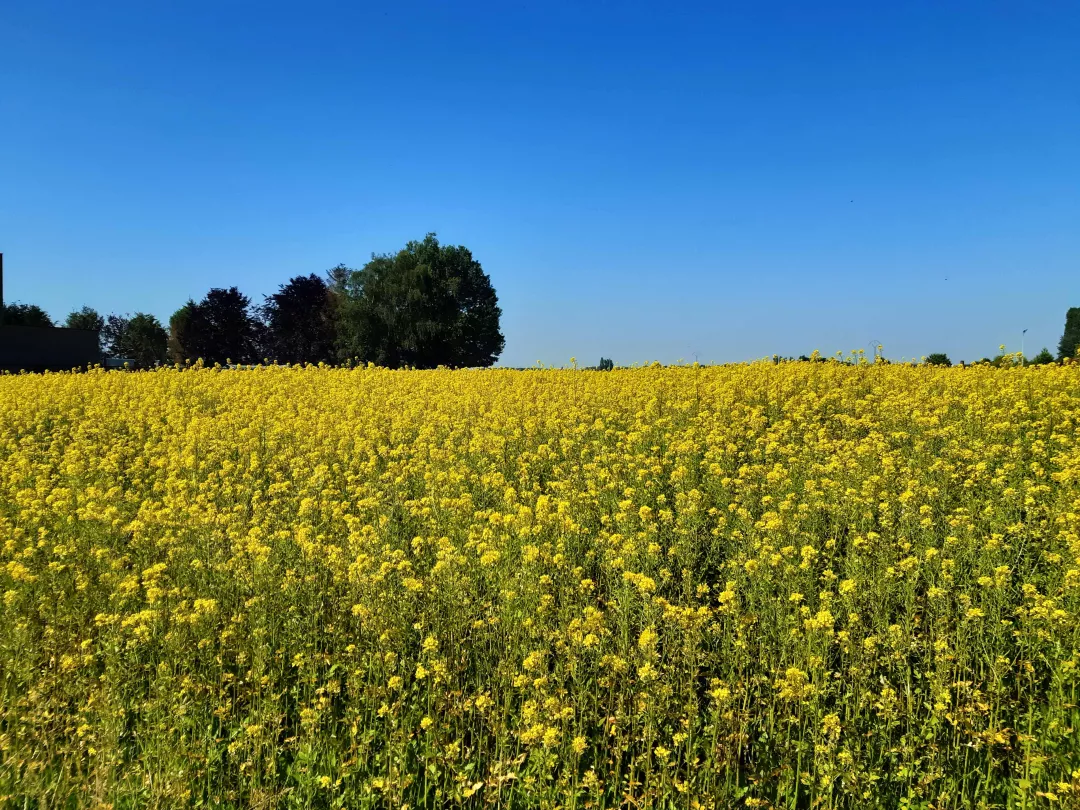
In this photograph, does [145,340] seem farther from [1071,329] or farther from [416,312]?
[1071,329]

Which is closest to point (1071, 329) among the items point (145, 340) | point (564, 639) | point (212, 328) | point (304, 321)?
point (564, 639)

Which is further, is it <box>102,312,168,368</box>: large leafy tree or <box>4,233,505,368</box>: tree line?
<box>102,312,168,368</box>: large leafy tree

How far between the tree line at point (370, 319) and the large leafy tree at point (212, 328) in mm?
93

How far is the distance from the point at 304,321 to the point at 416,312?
713 inches

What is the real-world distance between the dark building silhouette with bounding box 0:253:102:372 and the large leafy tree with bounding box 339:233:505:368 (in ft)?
58.5

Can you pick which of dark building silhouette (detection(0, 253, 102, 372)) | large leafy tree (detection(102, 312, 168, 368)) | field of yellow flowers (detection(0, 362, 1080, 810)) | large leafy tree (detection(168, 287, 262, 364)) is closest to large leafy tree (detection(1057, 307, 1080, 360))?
field of yellow flowers (detection(0, 362, 1080, 810))

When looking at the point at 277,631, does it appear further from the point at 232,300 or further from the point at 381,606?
the point at 232,300

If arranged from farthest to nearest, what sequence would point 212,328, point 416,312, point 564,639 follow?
point 212,328 → point 416,312 → point 564,639

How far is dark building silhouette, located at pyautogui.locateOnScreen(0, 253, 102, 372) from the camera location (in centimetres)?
3822

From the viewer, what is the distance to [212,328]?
2581 inches

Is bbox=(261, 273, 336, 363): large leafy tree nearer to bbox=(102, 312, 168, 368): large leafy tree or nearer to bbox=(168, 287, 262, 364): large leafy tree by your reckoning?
bbox=(168, 287, 262, 364): large leafy tree

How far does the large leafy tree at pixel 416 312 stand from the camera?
54000 millimetres

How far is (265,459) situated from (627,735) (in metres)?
7.79

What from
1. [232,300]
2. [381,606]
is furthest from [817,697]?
[232,300]
